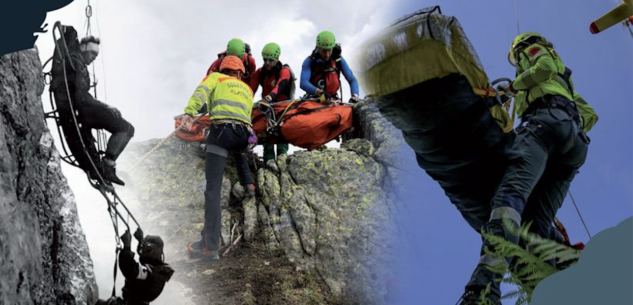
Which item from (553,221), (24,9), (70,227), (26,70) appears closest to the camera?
(553,221)

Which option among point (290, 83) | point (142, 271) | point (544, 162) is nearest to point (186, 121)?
point (142, 271)

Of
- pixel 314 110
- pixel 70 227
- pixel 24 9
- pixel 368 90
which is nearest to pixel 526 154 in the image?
pixel 368 90

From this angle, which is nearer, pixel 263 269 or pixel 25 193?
pixel 25 193

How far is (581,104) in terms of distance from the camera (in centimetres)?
185

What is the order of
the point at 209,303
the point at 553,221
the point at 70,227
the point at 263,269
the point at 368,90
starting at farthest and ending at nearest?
1. the point at 263,269
2. the point at 209,303
3. the point at 70,227
4. the point at 553,221
5. the point at 368,90

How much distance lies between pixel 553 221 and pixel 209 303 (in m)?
1.90

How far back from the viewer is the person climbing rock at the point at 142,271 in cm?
266

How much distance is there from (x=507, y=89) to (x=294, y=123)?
2471 mm

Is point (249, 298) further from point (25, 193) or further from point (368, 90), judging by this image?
point (368, 90)

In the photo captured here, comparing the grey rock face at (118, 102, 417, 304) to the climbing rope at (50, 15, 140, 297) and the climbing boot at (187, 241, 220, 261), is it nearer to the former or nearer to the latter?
the climbing boot at (187, 241, 220, 261)

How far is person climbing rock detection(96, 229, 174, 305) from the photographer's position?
2658 mm

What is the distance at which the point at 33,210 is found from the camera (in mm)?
2590

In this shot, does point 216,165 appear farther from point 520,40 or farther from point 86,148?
point 520,40

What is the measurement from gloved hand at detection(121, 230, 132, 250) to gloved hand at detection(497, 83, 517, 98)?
5.99 feet
